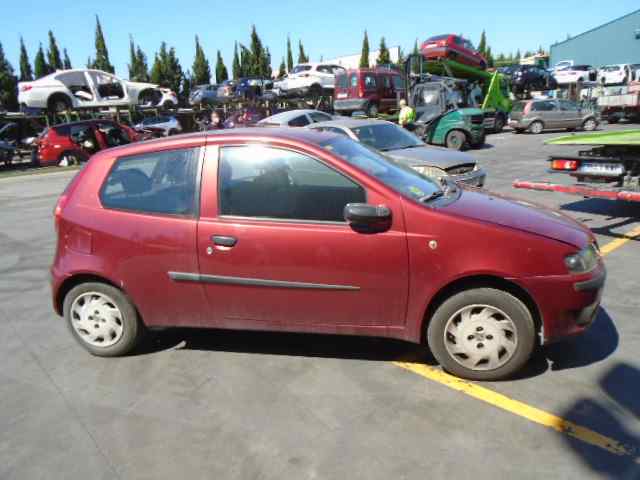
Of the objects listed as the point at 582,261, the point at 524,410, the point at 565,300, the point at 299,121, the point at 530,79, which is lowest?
the point at 524,410

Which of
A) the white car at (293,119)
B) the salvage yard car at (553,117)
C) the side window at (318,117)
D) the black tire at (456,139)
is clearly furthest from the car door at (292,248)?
the salvage yard car at (553,117)

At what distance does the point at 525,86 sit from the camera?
31.2 metres

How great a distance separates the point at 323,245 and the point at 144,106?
79.7 ft

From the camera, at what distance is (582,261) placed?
3090 millimetres

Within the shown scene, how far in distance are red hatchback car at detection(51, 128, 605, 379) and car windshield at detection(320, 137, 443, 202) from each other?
0.02m

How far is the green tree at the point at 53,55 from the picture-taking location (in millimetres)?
49344

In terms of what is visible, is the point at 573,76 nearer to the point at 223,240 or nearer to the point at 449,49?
the point at 449,49

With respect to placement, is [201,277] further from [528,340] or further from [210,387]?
[528,340]

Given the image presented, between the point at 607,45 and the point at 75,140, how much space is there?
1855 inches

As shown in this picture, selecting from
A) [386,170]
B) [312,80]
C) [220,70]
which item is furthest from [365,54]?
[386,170]

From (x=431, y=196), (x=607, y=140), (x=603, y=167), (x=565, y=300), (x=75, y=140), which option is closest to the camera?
(x=565, y=300)

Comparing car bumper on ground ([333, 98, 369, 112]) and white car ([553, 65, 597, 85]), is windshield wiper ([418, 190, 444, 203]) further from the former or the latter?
white car ([553, 65, 597, 85])

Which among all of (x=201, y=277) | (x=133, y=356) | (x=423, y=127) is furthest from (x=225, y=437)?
(x=423, y=127)

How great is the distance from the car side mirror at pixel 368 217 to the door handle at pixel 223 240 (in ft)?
2.49
